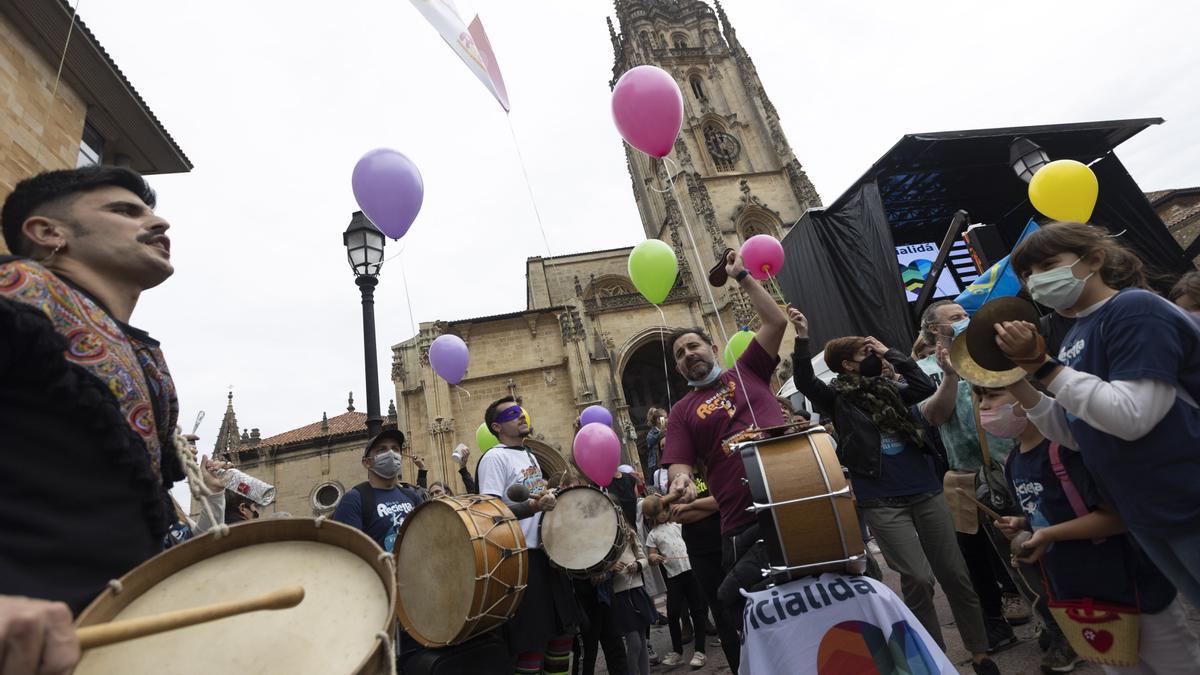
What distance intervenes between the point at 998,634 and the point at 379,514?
183 inches

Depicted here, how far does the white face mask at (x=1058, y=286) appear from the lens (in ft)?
6.63

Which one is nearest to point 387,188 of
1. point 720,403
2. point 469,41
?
point 469,41

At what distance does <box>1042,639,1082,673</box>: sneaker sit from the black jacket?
4.25 ft

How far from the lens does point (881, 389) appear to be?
11.0ft

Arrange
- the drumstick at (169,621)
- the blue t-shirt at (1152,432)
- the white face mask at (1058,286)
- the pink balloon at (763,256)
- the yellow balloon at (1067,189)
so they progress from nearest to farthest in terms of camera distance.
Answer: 1. the drumstick at (169,621)
2. the blue t-shirt at (1152,432)
3. the white face mask at (1058,286)
4. the yellow balloon at (1067,189)
5. the pink balloon at (763,256)

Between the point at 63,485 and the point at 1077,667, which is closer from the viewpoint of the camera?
the point at 63,485

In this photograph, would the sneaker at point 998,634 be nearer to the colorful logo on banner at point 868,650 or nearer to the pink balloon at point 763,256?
the colorful logo on banner at point 868,650

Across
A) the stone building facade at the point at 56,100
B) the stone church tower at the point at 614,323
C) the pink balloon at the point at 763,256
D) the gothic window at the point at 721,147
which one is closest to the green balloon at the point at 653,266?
the pink balloon at the point at 763,256

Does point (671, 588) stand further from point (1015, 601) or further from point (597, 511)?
point (1015, 601)

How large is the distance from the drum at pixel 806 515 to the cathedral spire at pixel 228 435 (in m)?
27.5

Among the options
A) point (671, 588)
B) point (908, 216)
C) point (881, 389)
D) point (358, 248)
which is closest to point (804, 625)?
point (881, 389)

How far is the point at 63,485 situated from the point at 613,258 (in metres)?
26.2

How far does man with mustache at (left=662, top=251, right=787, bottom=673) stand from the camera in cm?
279

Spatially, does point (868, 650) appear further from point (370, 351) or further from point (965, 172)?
point (965, 172)
